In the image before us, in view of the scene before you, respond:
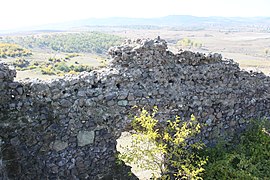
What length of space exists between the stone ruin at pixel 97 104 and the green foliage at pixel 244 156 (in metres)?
0.81

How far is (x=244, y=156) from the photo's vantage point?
9711 mm

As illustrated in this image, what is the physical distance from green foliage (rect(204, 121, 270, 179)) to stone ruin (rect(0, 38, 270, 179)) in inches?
31.8

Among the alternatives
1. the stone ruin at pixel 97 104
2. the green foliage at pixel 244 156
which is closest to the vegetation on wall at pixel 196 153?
the green foliage at pixel 244 156

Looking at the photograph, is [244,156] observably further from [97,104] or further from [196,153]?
[97,104]

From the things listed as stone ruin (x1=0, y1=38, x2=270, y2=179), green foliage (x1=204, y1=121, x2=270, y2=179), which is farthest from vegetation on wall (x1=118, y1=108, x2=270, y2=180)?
stone ruin (x1=0, y1=38, x2=270, y2=179)

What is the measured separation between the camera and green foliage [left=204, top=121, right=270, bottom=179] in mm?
9172

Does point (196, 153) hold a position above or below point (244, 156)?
below

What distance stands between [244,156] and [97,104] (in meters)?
4.77

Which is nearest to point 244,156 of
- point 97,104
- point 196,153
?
point 196,153

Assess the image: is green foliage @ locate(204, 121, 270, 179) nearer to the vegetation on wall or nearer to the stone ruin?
the vegetation on wall

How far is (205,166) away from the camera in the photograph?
31.0ft

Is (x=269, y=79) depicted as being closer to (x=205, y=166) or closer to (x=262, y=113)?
(x=262, y=113)

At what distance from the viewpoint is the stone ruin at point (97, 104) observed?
26.6ft

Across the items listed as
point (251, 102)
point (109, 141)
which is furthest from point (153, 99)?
point (251, 102)
